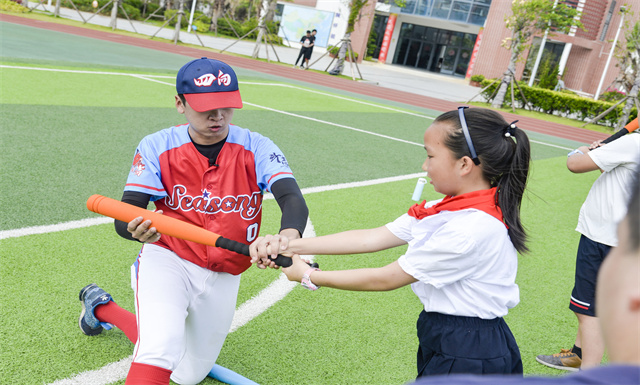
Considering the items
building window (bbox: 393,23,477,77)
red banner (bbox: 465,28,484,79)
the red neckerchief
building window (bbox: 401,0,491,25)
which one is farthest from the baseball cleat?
building window (bbox: 393,23,477,77)

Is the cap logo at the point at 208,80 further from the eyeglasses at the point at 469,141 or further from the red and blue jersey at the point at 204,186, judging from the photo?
the eyeglasses at the point at 469,141

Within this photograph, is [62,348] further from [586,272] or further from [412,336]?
[586,272]

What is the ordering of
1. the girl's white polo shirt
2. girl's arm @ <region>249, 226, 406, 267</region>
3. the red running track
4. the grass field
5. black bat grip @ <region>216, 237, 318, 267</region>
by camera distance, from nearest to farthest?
1. the girl's white polo shirt
2. black bat grip @ <region>216, 237, 318, 267</region>
3. girl's arm @ <region>249, 226, 406, 267</region>
4. the grass field
5. the red running track

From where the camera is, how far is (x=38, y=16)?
27547mm

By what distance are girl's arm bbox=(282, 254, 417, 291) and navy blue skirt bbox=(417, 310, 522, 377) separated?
26cm

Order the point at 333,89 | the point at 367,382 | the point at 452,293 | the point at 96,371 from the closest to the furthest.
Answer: the point at 452,293
the point at 96,371
the point at 367,382
the point at 333,89

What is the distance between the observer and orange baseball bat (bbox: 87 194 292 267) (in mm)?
2590

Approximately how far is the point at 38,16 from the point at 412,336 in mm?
29221

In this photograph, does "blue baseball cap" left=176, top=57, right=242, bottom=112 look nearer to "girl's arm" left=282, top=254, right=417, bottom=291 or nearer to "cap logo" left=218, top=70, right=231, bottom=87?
"cap logo" left=218, top=70, right=231, bottom=87

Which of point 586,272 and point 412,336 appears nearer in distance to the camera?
point 586,272

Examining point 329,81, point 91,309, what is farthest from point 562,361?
point 329,81

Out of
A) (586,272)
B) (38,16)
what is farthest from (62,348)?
Answer: (38,16)

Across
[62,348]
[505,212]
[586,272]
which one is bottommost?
[62,348]

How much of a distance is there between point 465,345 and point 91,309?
7.42 feet
